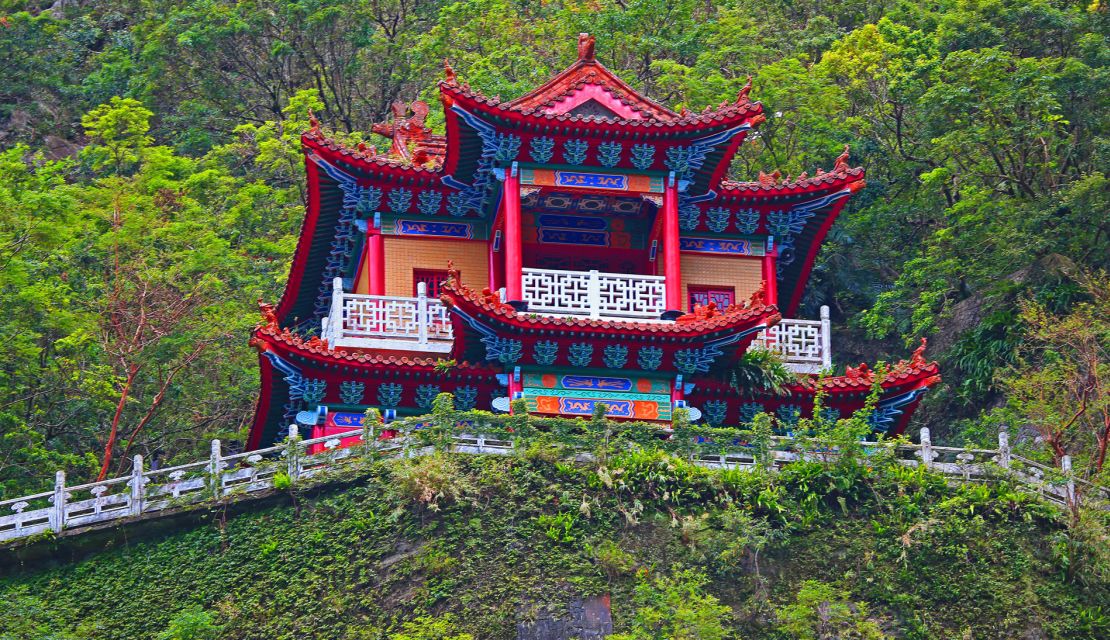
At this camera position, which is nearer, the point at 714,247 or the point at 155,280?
the point at 714,247

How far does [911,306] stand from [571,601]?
17.0m

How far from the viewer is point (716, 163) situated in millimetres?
33594

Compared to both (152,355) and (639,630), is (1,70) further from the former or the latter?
(639,630)

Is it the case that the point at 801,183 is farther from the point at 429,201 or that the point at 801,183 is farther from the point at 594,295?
the point at 429,201

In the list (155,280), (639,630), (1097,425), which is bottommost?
(639,630)

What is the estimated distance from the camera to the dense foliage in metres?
39.2

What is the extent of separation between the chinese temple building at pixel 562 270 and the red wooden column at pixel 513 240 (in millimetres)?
36

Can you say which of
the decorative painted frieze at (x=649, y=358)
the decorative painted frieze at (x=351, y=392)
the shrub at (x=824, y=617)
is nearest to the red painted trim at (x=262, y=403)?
the decorative painted frieze at (x=351, y=392)

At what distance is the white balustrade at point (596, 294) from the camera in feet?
104

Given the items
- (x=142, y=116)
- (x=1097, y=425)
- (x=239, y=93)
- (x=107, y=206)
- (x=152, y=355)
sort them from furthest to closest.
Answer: (x=239, y=93)
(x=142, y=116)
(x=107, y=206)
(x=152, y=355)
(x=1097, y=425)

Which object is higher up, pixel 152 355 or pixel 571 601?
pixel 152 355

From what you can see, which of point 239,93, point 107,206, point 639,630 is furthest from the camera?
point 239,93

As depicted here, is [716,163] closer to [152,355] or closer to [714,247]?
[714,247]

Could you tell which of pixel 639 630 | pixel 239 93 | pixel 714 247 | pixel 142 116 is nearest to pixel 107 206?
pixel 142 116
